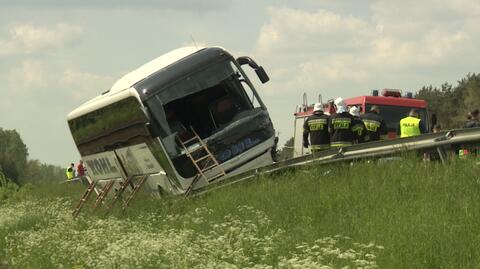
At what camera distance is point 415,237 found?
8.27 metres

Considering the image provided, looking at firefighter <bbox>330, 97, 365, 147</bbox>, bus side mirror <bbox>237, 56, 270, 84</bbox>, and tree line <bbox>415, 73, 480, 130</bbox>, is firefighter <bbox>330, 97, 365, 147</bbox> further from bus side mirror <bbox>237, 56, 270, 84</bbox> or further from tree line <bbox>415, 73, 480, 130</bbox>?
tree line <bbox>415, 73, 480, 130</bbox>

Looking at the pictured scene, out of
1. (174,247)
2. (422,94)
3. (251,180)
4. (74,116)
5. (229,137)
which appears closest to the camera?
(174,247)

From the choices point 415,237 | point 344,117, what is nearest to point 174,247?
point 415,237

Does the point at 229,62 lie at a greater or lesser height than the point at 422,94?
greater

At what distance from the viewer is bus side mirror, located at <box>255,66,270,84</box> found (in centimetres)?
1787

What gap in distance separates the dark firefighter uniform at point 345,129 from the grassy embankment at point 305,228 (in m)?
1.54

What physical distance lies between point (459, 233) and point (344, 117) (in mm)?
6898

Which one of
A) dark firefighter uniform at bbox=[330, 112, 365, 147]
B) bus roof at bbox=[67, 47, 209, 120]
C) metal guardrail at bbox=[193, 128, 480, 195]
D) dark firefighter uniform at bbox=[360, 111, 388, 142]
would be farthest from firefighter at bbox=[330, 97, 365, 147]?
bus roof at bbox=[67, 47, 209, 120]

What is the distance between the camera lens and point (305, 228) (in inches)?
397

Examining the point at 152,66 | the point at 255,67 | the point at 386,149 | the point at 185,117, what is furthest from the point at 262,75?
the point at 386,149

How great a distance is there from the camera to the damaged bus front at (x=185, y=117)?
1694 cm

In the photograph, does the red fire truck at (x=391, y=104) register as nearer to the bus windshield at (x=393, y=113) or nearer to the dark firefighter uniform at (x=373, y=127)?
the bus windshield at (x=393, y=113)

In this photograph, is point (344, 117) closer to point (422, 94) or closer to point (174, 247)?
point (174, 247)

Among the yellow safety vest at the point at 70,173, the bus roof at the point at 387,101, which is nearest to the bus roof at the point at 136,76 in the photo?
the bus roof at the point at 387,101
